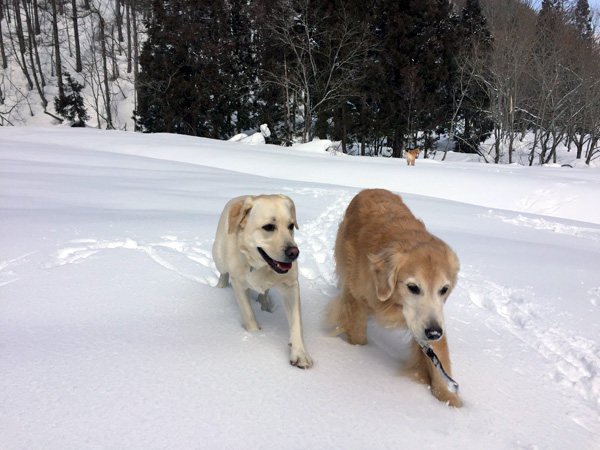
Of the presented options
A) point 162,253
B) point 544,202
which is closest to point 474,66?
point 544,202

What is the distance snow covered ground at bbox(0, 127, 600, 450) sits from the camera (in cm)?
154

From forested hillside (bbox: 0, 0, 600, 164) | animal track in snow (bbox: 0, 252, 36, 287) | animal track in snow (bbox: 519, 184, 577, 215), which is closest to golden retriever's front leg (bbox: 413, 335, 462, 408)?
animal track in snow (bbox: 0, 252, 36, 287)

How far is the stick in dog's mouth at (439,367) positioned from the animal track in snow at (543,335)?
62cm

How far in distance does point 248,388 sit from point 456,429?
3.29 feet

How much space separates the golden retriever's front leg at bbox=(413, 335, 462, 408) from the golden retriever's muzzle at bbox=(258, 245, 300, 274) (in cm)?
86

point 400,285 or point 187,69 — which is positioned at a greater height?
point 187,69

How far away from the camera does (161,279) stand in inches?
115

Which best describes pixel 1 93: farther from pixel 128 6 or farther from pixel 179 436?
pixel 179 436

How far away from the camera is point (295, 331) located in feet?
7.02

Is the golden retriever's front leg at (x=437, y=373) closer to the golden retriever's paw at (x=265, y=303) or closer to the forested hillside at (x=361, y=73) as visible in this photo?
the golden retriever's paw at (x=265, y=303)

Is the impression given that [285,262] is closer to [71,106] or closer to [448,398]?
[448,398]

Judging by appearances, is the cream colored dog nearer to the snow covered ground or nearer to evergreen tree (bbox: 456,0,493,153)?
the snow covered ground

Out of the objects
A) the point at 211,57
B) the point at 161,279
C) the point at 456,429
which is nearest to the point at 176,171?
the point at 161,279

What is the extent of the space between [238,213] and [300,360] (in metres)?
0.99
